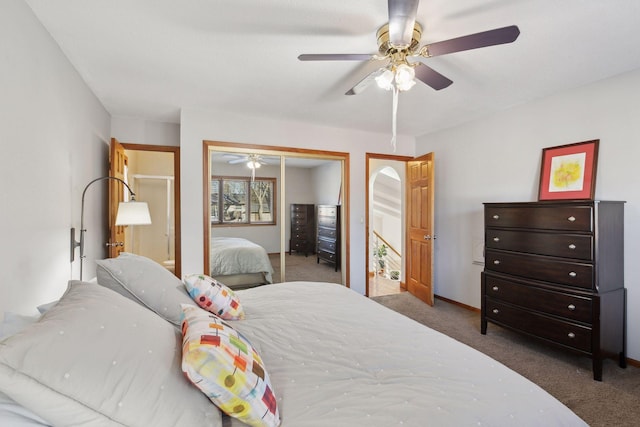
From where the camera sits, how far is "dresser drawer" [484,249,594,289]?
7.94ft

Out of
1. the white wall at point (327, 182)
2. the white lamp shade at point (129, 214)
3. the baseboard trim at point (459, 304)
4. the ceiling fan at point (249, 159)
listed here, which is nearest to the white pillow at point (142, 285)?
the white lamp shade at point (129, 214)

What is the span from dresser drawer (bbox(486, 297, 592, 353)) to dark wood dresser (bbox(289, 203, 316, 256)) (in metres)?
2.33

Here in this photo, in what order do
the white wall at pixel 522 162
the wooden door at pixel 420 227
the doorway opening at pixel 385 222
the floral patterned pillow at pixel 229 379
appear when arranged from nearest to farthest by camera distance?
1. the floral patterned pillow at pixel 229 379
2. the white wall at pixel 522 162
3. the wooden door at pixel 420 227
4. the doorway opening at pixel 385 222

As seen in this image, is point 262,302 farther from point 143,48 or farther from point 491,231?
point 491,231

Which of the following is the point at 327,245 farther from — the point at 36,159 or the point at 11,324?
the point at 11,324

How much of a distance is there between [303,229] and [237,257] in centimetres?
104

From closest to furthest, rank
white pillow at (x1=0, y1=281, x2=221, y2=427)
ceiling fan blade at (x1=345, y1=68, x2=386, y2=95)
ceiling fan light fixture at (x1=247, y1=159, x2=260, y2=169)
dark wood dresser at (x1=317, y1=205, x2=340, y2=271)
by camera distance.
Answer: white pillow at (x1=0, y1=281, x2=221, y2=427) < ceiling fan blade at (x1=345, y1=68, x2=386, y2=95) < ceiling fan light fixture at (x1=247, y1=159, x2=260, y2=169) < dark wood dresser at (x1=317, y1=205, x2=340, y2=271)

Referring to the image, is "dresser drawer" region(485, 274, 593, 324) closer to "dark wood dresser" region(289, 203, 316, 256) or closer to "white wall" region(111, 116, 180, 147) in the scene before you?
"dark wood dresser" region(289, 203, 316, 256)

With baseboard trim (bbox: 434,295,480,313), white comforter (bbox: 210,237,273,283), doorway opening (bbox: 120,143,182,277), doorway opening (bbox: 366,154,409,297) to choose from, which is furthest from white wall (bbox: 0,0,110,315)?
baseboard trim (bbox: 434,295,480,313)

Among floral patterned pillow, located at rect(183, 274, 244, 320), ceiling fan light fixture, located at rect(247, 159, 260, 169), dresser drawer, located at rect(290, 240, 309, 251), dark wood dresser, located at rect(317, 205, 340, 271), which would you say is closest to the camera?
floral patterned pillow, located at rect(183, 274, 244, 320)

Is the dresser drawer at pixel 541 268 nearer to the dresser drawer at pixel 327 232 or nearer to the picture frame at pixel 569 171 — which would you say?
the picture frame at pixel 569 171

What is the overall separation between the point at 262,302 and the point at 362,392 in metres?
1.09

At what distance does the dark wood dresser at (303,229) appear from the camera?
13.9 feet

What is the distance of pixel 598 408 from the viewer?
2.00 m
